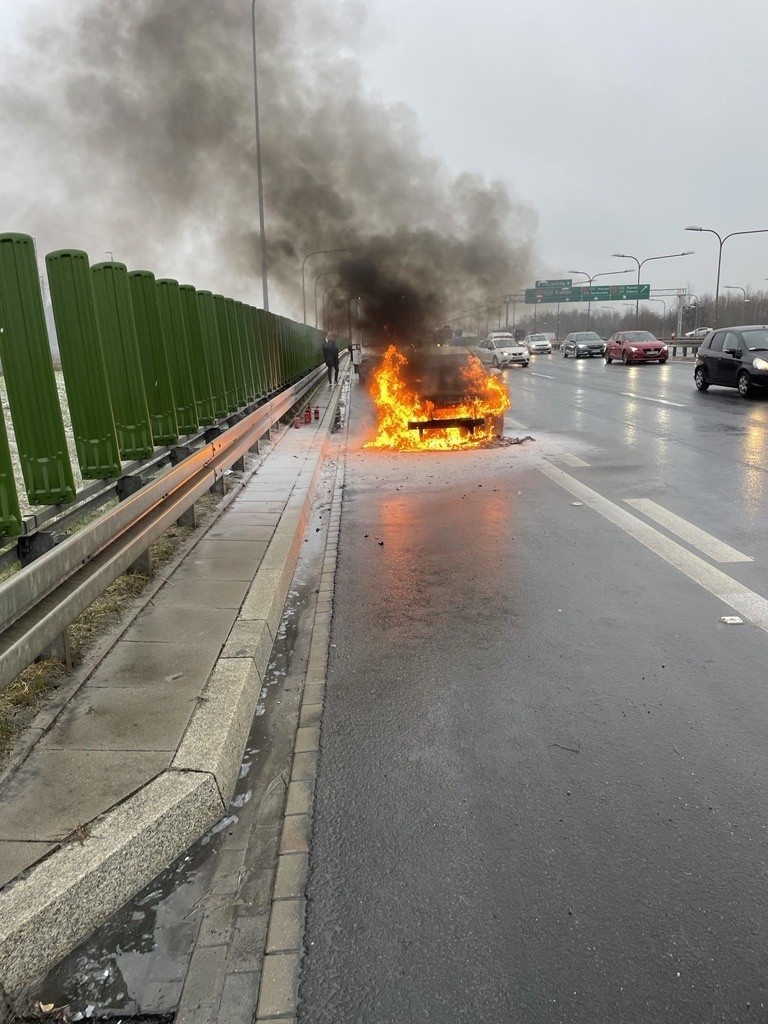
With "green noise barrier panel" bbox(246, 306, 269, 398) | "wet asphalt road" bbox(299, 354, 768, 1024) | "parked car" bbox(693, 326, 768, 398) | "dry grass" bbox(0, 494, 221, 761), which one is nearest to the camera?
"wet asphalt road" bbox(299, 354, 768, 1024)

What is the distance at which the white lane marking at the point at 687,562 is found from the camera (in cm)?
471

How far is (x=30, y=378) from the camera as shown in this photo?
152 inches

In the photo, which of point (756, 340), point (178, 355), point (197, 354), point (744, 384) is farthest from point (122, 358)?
point (756, 340)

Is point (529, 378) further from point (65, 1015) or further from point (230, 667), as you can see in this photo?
point (65, 1015)

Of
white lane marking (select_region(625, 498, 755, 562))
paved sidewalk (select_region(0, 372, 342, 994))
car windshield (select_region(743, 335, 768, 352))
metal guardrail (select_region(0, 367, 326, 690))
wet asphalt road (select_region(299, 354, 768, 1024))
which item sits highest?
car windshield (select_region(743, 335, 768, 352))

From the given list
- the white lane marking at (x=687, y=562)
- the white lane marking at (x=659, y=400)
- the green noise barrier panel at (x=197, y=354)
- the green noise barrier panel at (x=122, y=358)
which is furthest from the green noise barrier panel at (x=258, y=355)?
the white lane marking at (x=659, y=400)

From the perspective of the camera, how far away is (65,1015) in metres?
2.00

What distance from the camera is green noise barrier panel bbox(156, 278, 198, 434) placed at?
268 inches

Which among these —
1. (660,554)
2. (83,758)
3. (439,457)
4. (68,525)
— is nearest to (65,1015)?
(83,758)

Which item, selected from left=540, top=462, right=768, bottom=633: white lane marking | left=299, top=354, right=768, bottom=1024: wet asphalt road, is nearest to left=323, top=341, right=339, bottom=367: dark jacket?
left=540, top=462, right=768, bottom=633: white lane marking

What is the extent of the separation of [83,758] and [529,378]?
27589 millimetres

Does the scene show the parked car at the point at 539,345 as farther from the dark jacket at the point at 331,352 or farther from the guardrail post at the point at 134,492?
Result: the guardrail post at the point at 134,492

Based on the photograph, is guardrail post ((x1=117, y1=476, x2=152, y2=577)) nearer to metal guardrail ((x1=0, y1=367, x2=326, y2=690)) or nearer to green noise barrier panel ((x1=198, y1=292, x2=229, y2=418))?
metal guardrail ((x1=0, y1=367, x2=326, y2=690))

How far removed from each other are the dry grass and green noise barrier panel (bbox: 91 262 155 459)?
36.4 inches
